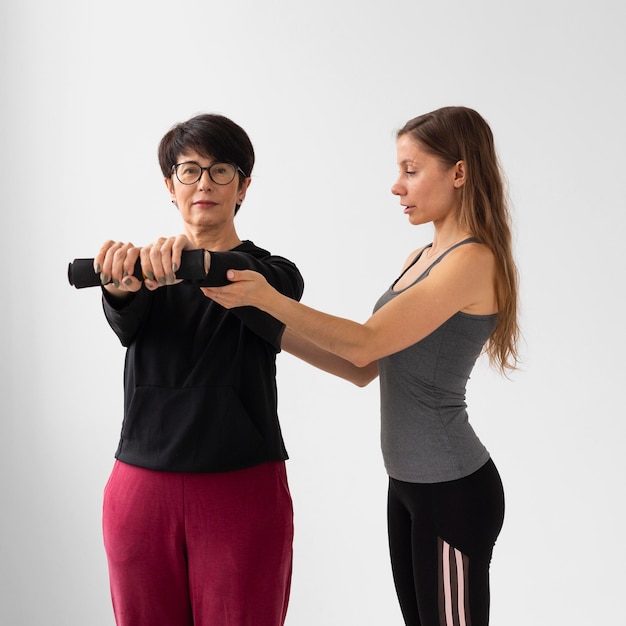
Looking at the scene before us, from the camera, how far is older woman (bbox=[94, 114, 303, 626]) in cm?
162

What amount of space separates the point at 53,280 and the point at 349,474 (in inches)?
53.6

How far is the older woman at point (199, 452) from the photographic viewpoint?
1621 millimetres

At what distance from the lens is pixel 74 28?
3.40 m

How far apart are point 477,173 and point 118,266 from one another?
2.48 ft

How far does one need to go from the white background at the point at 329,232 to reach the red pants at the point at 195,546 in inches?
61.6

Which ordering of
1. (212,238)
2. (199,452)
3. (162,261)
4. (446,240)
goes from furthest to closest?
1. (446,240)
2. (212,238)
3. (199,452)
4. (162,261)

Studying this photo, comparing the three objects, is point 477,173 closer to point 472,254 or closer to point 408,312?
point 472,254

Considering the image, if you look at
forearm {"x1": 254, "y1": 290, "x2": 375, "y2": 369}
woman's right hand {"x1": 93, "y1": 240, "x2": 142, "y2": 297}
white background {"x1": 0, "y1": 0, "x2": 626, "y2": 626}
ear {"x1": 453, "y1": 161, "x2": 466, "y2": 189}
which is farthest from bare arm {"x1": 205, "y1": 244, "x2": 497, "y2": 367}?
white background {"x1": 0, "y1": 0, "x2": 626, "y2": 626}

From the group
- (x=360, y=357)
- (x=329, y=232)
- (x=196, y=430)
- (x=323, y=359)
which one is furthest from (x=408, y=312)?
(x=329, y=232)

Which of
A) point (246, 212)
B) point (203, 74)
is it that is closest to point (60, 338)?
point (246, 212)

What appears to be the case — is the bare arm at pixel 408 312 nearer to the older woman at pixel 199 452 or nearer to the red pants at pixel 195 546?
the older woman at pixel 199 452

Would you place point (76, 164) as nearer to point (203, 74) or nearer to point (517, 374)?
point (203, 74)

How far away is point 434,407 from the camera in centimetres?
179

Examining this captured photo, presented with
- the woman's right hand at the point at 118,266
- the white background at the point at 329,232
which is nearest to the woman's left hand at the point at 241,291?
the woman's right hand at the point at 118,266
